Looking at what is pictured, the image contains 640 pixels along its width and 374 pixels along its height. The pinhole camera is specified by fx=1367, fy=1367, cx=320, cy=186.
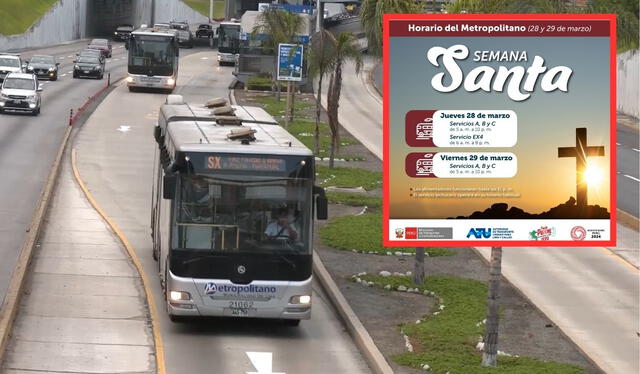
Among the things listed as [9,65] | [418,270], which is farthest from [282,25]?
[418,270]

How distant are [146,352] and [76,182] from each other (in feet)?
64.7

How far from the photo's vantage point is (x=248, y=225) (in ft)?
71.5

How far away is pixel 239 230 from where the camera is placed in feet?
71.5

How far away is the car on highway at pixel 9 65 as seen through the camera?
72562 millimetres

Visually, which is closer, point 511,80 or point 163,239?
point 511,80

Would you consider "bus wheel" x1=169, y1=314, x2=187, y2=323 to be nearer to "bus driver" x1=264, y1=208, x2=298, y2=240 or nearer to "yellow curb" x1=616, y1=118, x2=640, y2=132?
"bus driver" x1=264, y1=208, x2=298, y2=240

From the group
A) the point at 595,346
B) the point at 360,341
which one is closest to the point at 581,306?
the point at 595,346

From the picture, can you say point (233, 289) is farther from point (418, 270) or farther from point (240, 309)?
point (418, 270)

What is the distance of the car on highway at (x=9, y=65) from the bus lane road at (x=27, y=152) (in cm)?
184

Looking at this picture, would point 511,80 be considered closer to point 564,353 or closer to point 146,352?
point 564,353

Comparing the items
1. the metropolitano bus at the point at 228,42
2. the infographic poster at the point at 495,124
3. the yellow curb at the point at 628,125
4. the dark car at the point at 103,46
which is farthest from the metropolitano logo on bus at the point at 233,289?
the dark car at the point at 103,46

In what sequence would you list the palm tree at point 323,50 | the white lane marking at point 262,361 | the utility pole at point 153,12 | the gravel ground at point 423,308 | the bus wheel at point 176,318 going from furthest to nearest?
the utility pole at point 153,12, the palm tree at point 323,50, the gravel ground at point 423,308, the bus wheel at point 176,318, the white lane marking at point 262,361

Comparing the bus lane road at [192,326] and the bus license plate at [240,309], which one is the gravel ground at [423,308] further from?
the bus license plate at [240,309]

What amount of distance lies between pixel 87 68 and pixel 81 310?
5991 cm
